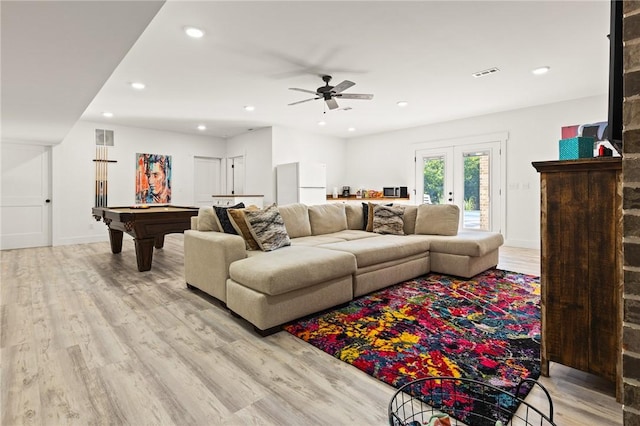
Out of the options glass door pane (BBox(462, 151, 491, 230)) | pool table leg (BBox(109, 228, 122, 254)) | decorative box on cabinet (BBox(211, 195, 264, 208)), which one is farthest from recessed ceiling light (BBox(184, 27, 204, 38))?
glass door pane (BBox(462, 151, 491, 230))

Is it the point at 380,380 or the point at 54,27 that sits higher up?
the point at 54,27

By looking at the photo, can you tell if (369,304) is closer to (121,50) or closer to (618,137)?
(618,137)

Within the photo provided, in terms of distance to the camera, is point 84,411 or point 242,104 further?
point 242,104

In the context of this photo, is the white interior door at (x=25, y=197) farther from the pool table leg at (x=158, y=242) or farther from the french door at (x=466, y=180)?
the french door at (x=466, y=180)

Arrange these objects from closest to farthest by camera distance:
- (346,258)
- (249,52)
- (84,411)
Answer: (84,411)
(346,258)
(249,52)

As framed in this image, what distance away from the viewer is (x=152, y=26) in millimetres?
2859

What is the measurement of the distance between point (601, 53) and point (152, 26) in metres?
4.58

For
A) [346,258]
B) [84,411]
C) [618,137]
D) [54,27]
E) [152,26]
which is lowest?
[84,411]

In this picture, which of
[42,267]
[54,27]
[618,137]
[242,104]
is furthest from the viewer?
[242,104]

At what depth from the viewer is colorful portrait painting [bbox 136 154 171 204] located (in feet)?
23.9

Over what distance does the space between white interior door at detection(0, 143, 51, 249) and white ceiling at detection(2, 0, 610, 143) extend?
187cm

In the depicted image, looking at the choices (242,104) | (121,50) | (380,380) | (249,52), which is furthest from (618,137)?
(242,104)

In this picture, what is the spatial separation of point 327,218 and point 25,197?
608 centimetres

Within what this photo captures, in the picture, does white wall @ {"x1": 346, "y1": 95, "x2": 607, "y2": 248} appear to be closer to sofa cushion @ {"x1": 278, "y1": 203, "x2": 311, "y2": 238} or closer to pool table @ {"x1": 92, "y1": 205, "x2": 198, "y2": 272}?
sofa cushion @ {"x1": 278, "y1": 203, "x2": 311, "y2": 238}
